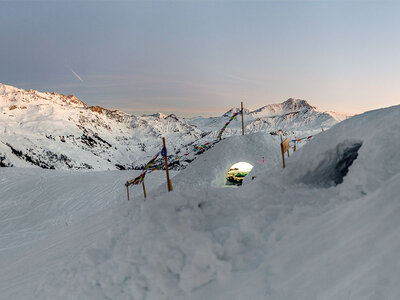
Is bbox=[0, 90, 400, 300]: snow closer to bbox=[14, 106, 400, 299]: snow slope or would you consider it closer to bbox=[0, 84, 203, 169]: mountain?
bbox=[14, 106, 400, 299]: snow slope

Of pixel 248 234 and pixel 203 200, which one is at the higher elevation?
pixel 203 200

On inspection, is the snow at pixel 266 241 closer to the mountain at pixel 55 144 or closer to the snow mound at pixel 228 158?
the snow mound at pixel 228 158

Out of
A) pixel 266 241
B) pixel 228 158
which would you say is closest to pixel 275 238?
pixel 266 241

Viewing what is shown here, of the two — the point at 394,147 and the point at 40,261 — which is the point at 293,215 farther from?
the point at 40,261

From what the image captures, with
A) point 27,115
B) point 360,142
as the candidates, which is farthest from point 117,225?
point 27,115

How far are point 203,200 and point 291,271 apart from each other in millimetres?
3295

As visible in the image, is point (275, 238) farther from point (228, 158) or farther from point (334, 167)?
point (228, 158)

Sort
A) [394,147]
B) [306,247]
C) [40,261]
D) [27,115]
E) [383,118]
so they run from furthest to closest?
[27,115] < [40,261] < [383,118] < [394,147] < [306,247]

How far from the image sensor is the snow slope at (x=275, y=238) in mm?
3578

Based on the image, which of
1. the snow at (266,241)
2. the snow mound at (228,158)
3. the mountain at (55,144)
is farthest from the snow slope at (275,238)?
the mountain at (55,144)

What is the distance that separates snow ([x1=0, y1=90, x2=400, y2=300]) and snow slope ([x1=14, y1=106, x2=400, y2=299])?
22 millimetres

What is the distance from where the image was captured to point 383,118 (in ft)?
21.8

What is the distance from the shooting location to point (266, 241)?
5.45 meters

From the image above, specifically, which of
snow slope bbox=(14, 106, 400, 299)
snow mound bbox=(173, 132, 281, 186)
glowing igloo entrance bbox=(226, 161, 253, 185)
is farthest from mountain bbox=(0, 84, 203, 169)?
snow slope bbox=(14, 106, 400, 299)
